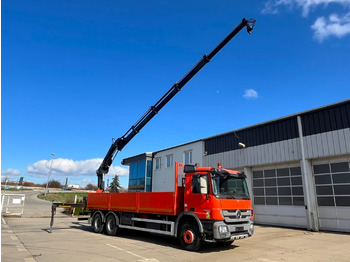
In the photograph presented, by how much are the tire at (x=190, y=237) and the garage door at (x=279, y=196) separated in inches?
335

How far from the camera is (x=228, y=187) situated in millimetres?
9281

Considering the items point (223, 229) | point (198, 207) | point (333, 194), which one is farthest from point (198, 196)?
point (333, 194)

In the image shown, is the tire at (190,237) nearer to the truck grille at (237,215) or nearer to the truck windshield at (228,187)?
the truck grille at (237,215)

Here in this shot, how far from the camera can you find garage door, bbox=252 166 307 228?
587 inches

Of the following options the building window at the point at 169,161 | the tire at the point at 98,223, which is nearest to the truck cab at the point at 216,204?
the tire at the point at 98,223

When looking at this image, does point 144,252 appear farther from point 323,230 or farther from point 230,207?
point 323,230

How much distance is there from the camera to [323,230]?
13.7 meters

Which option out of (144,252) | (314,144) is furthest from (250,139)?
(144,252)

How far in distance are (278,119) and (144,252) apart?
447 inches

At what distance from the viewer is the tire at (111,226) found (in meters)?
12.6

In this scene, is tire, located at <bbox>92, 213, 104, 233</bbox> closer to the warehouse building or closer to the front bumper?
the front bumper

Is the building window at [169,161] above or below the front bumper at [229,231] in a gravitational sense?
above

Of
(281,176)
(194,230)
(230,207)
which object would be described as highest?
(281,176)

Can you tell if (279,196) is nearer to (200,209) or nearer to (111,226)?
(200,209)
